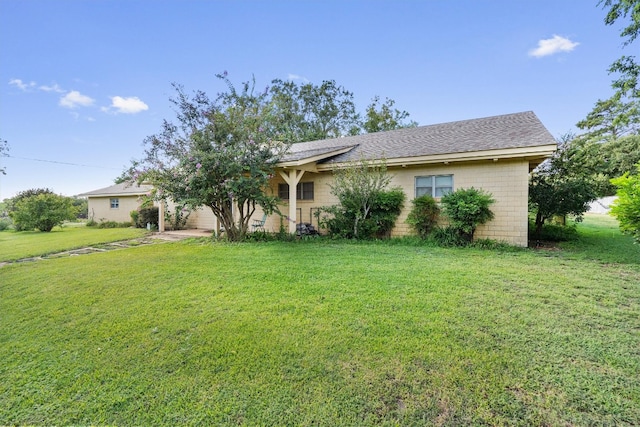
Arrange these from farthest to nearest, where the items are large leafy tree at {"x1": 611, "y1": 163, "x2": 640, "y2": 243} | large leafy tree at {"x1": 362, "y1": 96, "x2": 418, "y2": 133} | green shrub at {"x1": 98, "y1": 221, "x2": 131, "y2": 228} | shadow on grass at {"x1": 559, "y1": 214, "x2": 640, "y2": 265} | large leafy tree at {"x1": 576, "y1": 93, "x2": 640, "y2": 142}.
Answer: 1. large leafy tree at {"x1": 362, "y1": 96, "x2": 418, "y2": 133}
2. large leafy tree at {"x1": 576, "y1": 93, "x2": 640, "y2": 142}
3. green shrub at {"x1": 98, "y1": 221, "x2": 131, "y2": 228}
4. shadow on grass at {"x1": 559, "y1": 214, "x2": 640, "y2": 265}
5. large leafy tree at {"x1": 611, "y1": 163, "x2": 640, "y2": 243}

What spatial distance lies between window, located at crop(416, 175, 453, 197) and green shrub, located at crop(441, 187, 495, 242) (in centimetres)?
84

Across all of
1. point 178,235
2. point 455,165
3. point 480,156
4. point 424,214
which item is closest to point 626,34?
point 480,156

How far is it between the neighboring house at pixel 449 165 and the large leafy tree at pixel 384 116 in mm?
16241

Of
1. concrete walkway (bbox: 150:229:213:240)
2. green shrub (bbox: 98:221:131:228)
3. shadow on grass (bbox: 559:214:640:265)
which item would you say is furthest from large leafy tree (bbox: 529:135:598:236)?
green shrub (bbox: 98:221:131:228)

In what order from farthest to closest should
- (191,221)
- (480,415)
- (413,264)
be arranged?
1. (191,221)
2. (413,264)
3. (480,415)

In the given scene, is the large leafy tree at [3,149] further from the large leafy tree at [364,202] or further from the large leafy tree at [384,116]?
the large leafy tree at [384,116]

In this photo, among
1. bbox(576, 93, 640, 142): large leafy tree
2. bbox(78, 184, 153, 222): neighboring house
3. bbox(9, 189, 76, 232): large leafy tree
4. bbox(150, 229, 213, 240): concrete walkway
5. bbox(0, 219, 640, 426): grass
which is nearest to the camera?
bbox(0, 219, 640, 426): grass

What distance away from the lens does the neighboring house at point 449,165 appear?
26.2 feet

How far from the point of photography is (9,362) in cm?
266

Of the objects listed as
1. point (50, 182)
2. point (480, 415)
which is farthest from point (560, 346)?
point (50, 182)

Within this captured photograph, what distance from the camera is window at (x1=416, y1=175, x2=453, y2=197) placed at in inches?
355

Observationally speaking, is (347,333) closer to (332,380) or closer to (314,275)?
(332,380)

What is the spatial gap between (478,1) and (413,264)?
35.1 feet

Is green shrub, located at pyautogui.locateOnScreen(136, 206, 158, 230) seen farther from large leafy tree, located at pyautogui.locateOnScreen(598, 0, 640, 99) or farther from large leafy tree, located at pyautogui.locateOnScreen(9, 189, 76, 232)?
large leafy tree, located at pyautogui.locateOnScreen(598, 0, 640, 99)
